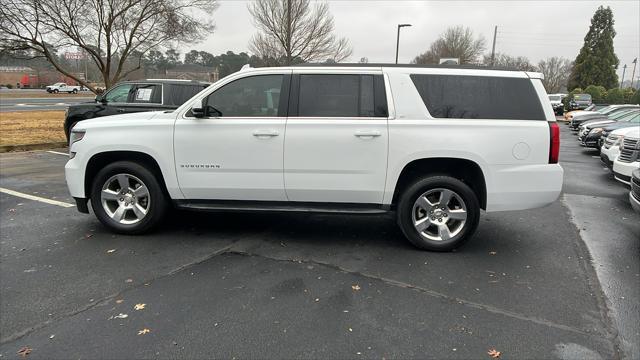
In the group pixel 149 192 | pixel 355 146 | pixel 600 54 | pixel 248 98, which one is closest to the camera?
pixel 355 146

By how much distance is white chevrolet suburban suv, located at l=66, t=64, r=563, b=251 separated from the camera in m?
4.46

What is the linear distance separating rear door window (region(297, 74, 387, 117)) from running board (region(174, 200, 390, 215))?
94 centimetres

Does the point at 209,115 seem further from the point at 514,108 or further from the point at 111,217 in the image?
the point at 514,108

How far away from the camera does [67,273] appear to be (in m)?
4.06

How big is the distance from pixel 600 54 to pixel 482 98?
52170 millimetres

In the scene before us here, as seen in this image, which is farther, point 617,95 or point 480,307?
point 617,95

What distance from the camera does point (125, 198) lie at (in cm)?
508

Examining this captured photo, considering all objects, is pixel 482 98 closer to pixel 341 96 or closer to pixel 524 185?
pixel 524 185

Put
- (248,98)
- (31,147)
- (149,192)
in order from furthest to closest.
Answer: (31,147) < (149,192) < (248,98)

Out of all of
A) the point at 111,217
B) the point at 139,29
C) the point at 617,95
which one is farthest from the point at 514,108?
the point at 617,95

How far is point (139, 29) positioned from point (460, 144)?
667 inches

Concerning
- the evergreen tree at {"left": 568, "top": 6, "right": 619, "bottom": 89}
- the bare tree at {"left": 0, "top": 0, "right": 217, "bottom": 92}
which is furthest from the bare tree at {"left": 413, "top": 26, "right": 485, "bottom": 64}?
the bare tree at {"left": 0, "top": 0, "right": 217, "bottom": 92}

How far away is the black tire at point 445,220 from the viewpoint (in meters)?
4.57

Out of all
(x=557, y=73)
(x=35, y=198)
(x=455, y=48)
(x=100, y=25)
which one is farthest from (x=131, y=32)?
(x=557, y=73)
